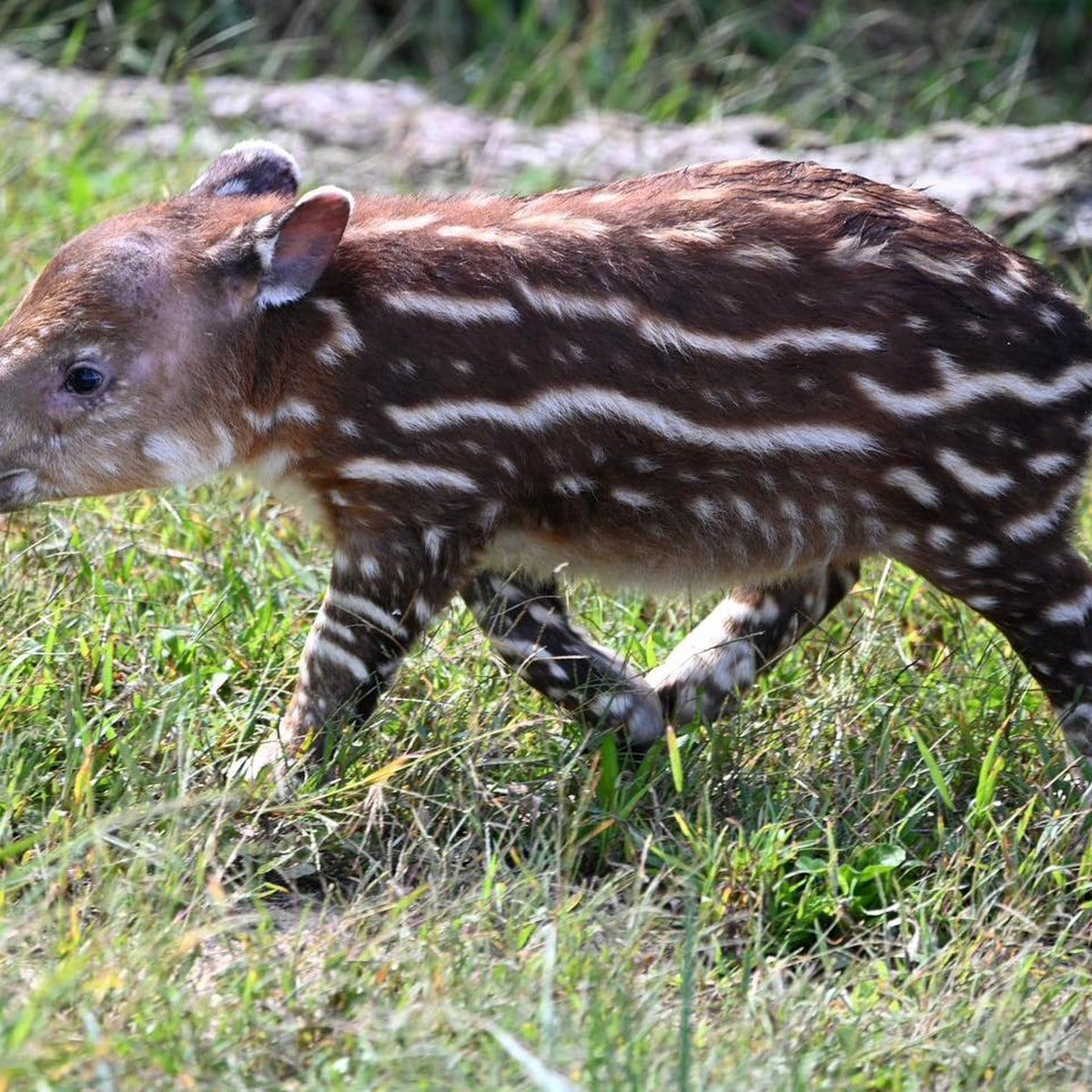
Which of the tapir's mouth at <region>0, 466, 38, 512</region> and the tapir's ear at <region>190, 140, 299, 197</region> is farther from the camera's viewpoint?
the tapir's ear at <region>190, 140, 299, 197</region>

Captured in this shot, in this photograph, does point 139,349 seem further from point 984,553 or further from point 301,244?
point 984,553

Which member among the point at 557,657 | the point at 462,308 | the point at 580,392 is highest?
the point at 462,308

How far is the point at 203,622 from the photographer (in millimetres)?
5418

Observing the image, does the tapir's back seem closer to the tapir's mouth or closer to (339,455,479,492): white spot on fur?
(339,455,479,492): white spot on fur

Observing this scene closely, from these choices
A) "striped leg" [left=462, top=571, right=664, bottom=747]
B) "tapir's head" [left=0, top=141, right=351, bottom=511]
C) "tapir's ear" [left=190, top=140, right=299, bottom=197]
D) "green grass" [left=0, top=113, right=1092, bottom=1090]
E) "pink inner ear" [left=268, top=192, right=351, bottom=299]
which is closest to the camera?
"green grass" [left=0, top=113, right=1092, bottom=1090]

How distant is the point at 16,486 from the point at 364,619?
3.14 feet

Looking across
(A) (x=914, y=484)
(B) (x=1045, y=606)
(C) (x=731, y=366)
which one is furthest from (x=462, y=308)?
(B) (x=1045, y=606)

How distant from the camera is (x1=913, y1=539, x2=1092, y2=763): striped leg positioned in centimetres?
509

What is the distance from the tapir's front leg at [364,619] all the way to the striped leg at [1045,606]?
1257mm

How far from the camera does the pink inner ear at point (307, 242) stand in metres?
4.88

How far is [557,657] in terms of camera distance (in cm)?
526

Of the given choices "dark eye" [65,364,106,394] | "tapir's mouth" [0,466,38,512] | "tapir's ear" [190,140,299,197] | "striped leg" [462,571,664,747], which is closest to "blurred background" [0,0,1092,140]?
"tapir's ear" [190,140,299,197]

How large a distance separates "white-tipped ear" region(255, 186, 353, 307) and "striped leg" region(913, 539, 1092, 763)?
171 cm

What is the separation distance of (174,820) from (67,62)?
5.61 metres
